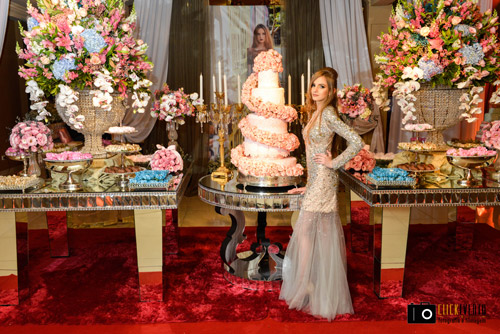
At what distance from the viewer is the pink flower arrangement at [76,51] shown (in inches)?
166

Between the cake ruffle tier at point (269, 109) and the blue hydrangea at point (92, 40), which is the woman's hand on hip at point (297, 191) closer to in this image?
the cake ruffle tier at point (269, 109)

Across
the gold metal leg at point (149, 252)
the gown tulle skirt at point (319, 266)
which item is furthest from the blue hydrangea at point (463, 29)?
the gold metal leg at point (149, 252)

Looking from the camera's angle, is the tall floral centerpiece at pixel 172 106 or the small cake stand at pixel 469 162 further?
the tall floral centerpiece at pixel 172 106

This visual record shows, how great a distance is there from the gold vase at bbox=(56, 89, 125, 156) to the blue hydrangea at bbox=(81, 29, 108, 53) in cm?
45

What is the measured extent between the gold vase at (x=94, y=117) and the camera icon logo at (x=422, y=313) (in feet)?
10.6

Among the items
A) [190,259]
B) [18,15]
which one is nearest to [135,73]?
[190,259]

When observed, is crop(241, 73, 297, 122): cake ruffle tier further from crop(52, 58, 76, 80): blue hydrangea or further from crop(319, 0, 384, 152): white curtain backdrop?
crop(319, 0, 384, 152): white curtain backdrop

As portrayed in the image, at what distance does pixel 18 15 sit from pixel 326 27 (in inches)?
209

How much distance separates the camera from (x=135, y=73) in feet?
15.6

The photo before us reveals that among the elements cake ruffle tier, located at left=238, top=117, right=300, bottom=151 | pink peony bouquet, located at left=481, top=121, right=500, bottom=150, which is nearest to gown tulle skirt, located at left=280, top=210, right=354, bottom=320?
cake ruffle tier, located at left=238, top=117, right=300, bottom=151

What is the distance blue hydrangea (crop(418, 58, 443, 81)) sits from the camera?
14.6 ft

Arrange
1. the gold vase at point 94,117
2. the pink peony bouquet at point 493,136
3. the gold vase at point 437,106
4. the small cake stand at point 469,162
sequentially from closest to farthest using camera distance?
1. the small cake stand at point 469,162
2. the pink peony bouquet at point 493,136
3. the gold vase at point 94,117
4. the gold vase at point 437,106

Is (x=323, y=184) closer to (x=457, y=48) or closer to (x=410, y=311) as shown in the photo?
(x=410, y=311)

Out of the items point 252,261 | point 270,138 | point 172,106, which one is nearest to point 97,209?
point 270,138
